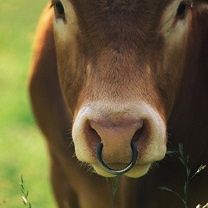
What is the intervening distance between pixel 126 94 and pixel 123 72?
0.13 meters

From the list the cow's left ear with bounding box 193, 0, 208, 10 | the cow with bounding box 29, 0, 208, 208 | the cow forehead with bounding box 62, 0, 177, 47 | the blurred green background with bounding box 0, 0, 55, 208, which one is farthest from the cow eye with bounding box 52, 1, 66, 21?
the blurred green background with bounding box 0, 0, 55, 208

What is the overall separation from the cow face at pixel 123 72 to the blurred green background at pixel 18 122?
151 centimetres

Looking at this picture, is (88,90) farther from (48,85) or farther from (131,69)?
(48,85)

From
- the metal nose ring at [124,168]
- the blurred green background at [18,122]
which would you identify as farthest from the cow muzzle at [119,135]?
the blurred green background at [18,122]

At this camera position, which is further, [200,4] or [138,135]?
[200,4]

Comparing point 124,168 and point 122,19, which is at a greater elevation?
point 122,19

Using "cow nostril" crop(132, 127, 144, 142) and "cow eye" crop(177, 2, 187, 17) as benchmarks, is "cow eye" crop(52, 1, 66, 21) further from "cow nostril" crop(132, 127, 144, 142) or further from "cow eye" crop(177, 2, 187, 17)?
"cow nostril" crop(132, 127, 144, 142)

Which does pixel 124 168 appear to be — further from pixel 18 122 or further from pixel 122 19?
pixel 18 122

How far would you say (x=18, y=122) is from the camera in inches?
397

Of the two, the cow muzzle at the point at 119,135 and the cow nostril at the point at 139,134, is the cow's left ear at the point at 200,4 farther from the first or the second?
the cow nostril at the point at 139,134

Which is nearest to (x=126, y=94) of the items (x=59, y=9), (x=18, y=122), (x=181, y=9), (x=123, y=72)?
(x=123, y=72)

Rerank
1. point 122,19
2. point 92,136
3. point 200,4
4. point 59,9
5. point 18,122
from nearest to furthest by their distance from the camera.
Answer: point 92,136 → point 122,19 → point 59,9 → point 200,4 → point 18,122

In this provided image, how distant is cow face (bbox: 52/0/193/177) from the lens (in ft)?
16.3

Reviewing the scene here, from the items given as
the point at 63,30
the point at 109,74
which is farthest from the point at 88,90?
the point at 63,30
